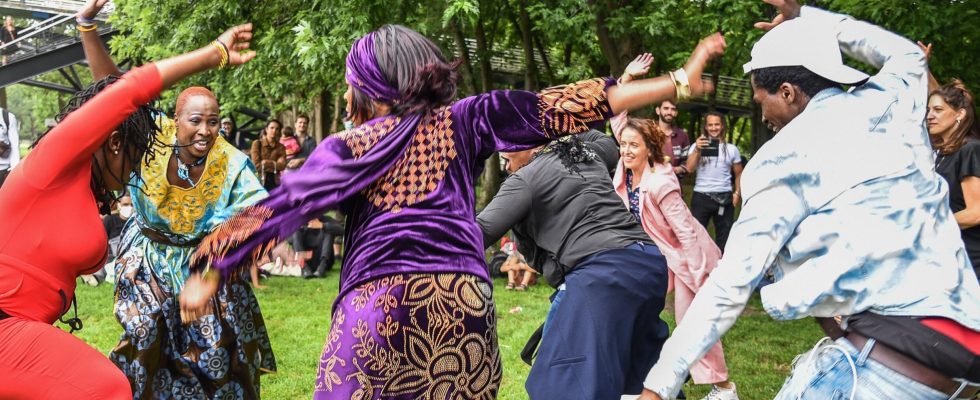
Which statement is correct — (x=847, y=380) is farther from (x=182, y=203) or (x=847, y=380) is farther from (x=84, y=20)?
(x=182, y=203)

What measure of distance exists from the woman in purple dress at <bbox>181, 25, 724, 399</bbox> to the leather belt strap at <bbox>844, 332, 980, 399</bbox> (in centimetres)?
106

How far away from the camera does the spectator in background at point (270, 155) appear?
12.6 metres

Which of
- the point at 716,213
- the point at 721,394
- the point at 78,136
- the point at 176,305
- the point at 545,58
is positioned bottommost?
the point at 716,213

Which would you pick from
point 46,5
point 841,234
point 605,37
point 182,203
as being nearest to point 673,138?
point 605,37

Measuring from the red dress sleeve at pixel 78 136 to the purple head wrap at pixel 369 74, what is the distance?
730 mm

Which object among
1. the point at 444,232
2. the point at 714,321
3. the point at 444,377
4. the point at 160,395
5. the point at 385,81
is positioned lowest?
the point at 160,395

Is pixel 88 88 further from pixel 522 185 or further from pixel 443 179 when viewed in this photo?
pixel 522 185

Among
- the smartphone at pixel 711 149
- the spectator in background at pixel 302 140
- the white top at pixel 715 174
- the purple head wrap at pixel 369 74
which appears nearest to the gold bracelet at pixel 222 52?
the purple head wrap at pixel 369 74

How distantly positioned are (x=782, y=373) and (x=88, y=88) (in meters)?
5.40

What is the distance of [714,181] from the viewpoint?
1025 cm

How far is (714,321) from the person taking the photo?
8.31ft

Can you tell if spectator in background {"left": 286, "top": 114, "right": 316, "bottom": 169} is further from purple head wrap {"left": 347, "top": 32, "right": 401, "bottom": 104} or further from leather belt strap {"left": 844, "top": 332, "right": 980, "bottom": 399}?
leather belt strap {"left": 844, "top": 332, "right": 980, "bottom": 399}

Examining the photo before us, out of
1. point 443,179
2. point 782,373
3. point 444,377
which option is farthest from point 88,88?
point 782,373

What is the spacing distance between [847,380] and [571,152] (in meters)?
2.41
